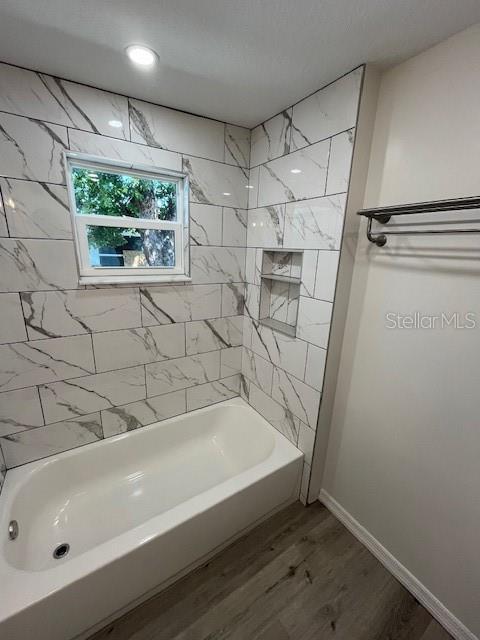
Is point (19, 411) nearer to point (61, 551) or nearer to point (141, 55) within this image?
point (61, 551)

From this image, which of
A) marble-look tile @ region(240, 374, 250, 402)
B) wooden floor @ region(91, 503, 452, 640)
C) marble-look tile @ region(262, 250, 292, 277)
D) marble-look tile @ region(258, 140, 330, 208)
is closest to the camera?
wooden floor @ region(91, 503, 452, 640)

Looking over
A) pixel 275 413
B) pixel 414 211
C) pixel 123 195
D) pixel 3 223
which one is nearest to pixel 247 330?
pixel 275 413

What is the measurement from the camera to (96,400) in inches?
67.7

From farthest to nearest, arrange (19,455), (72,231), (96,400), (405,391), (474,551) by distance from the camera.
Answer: (96,400), (19,455), (72,231), (405,391), (474,551)

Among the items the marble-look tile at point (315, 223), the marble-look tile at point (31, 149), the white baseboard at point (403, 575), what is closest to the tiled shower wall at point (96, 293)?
the marble-look tile at point (31, 149)

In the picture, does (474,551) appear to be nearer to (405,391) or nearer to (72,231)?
(405,391)

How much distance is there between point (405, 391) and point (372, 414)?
0.24 m

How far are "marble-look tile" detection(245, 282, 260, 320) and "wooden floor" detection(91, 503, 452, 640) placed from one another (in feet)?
4.54

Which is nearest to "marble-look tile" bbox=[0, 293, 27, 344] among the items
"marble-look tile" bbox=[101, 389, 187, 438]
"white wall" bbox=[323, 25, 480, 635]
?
"marble-look tile" bbox=[101, 389, 187, 438]

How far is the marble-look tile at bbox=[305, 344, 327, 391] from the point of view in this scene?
1530mm

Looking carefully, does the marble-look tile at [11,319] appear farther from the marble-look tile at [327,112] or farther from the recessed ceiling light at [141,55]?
the marble-look tile at [327,112]

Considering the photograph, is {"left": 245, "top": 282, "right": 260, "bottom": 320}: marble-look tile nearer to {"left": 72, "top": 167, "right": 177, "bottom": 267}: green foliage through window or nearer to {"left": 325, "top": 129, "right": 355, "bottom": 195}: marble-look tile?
{"left": 72, "top": 167, "right": 177, "bottom": 267}: green foliage through window

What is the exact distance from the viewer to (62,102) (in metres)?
1.34

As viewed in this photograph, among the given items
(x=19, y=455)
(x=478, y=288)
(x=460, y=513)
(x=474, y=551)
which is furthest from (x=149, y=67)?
(x=474, y=551)
